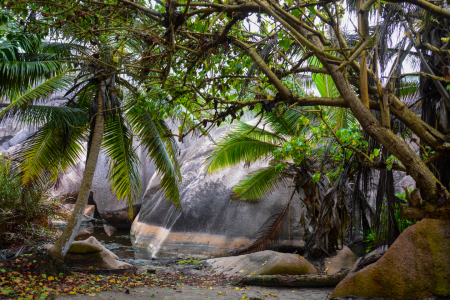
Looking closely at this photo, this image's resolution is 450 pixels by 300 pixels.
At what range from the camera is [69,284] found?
5801mm

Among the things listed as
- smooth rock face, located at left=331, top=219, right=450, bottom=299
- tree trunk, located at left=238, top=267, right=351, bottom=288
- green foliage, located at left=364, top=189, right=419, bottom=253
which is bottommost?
tree trunk, located at left=238, top=267, right=351, bottom=288

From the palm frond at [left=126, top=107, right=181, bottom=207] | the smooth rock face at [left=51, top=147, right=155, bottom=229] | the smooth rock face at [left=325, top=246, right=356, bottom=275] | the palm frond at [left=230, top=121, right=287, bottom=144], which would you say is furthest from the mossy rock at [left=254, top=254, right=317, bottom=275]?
the smooth rock face at [left=51, top=147, right=155, bottom=229]

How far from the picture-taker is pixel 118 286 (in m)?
5.97

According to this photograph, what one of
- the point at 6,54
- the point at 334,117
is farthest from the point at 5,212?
the point at 334,117

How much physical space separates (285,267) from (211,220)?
4991 mm

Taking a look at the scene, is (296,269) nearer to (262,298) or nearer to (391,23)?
(262,298)

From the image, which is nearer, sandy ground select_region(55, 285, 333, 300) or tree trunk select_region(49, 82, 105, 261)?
sandy ground select_region(55, 285, 333, 300)

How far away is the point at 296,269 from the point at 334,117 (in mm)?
3843

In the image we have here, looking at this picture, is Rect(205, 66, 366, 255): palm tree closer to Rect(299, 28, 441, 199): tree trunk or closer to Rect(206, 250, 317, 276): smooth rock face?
Rect(206, 250, 317, 276): smooth rock face

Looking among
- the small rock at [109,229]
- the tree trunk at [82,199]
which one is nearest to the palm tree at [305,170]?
the tree trunk at [82,199]

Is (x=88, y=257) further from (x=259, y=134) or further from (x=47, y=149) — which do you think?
(x=259, y=134)

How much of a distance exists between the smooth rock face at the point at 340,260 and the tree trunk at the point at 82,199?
18.9 ft

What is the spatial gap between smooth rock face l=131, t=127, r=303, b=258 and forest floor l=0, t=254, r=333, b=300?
3.35 metres

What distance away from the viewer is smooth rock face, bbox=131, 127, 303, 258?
11141mm
